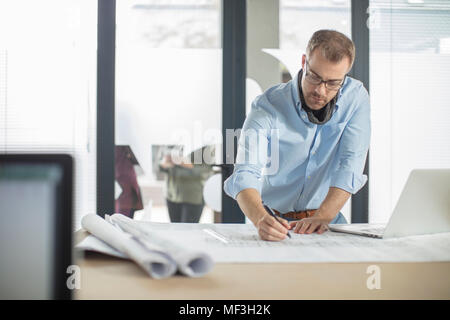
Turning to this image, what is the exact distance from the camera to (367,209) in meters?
3.04

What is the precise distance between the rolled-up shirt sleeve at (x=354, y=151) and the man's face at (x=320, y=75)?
161 millimetres

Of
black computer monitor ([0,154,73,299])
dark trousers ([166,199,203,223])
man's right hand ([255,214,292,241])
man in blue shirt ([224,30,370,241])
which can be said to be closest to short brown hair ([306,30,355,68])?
man in blue shirt ([224,30,370,241])

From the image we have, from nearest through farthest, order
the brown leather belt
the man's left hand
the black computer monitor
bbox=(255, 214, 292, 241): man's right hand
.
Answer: the black computer monitor < bbox=(255, 214, 292, 241): man's right hand < the man's left hand < the brown leather belt

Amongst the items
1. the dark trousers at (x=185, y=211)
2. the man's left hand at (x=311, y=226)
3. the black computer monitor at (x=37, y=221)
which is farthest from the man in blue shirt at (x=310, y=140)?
the dark trousers at (x=185, y=211)

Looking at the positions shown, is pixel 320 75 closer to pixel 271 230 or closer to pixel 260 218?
pixel 260 218

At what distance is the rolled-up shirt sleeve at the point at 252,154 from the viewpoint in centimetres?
141

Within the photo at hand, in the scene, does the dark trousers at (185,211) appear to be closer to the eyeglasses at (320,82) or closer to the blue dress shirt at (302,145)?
the blue dress shirt at (302,145)

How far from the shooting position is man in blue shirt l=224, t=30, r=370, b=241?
4.78 feet

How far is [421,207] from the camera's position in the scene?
3.64 ft

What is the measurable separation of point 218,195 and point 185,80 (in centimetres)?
84

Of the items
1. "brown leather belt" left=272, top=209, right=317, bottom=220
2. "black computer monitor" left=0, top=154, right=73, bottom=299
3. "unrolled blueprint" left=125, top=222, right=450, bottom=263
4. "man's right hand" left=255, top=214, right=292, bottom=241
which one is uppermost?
"black computer monitor" left=0, top=154, right=73, bottom=299

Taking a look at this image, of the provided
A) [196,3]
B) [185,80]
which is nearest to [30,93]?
[185,80]

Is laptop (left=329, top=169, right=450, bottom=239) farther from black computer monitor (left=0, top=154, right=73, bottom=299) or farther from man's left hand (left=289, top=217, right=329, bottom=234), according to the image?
black computer monitor (left=0, top=154, right=73, bottom=299)
